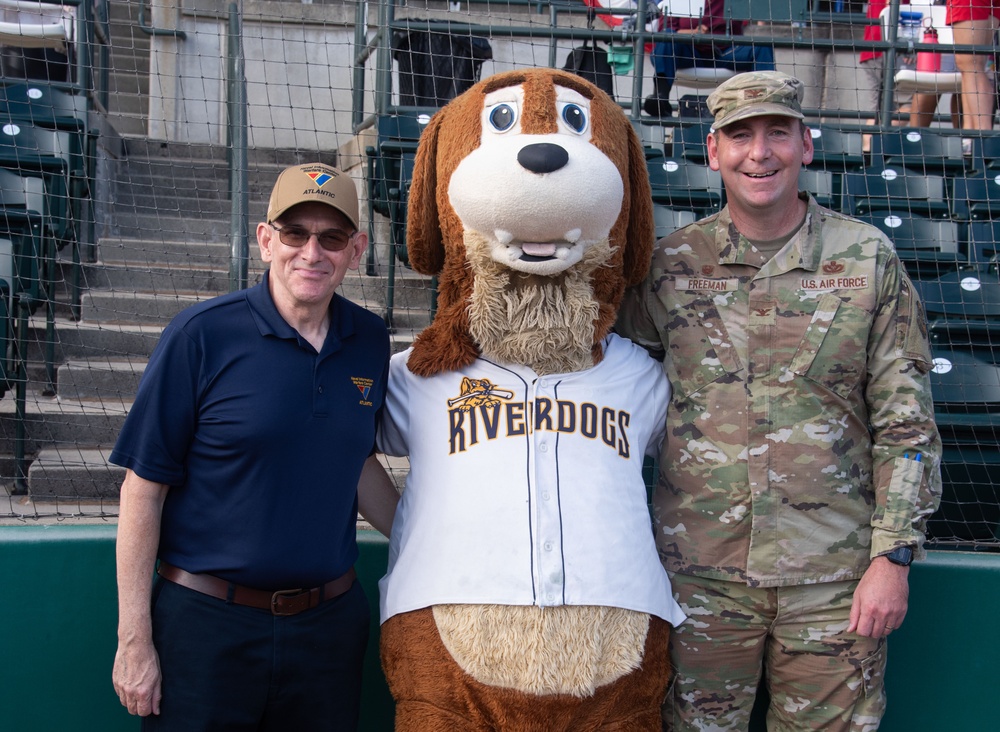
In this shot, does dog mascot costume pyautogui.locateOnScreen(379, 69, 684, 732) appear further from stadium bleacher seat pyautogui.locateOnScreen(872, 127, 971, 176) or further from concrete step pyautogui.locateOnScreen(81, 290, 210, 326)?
stadium bleacher seat pyautogui.locateOnScreen(872, 127, 971, 176)

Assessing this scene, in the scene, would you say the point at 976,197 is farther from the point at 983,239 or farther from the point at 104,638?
the point at 104,638

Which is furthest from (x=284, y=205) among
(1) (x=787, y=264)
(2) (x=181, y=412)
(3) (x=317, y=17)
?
(3) (x=317, y=17)

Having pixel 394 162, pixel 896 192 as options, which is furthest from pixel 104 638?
pixel 896 192

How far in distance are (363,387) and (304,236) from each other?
355mm

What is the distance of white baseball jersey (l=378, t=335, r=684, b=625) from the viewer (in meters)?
1.97

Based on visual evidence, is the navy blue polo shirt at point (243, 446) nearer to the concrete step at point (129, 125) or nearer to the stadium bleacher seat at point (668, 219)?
the stadium bleacher seat at point (668, 219)

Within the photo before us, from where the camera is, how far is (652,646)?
6.75 ft

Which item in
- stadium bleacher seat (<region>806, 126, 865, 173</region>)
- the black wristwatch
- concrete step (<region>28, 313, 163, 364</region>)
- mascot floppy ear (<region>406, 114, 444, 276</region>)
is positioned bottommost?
the black wristwatch

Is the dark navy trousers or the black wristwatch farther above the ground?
the black wristwatch

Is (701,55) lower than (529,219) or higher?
higher

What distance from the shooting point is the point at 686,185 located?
488 cm

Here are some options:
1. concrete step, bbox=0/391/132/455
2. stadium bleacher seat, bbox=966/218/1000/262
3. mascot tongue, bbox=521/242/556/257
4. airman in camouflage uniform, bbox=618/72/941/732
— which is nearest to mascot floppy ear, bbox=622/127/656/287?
airman in camouflage uniform, bbox=618/72/941/732

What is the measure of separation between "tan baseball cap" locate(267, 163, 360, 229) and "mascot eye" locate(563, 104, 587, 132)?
51cm

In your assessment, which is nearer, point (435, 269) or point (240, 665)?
point (240, 665)
